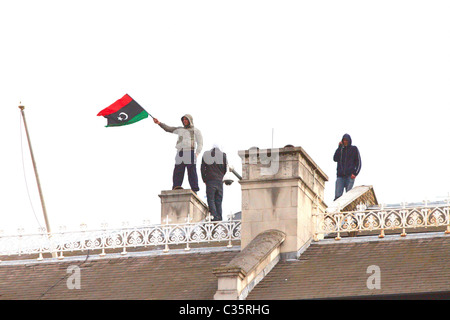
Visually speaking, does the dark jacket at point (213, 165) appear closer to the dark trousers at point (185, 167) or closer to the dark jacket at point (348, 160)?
the dark trousers at point (185, 167)

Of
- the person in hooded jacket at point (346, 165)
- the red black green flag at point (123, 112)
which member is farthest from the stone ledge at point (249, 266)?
the red black green flag at point (123, 112)

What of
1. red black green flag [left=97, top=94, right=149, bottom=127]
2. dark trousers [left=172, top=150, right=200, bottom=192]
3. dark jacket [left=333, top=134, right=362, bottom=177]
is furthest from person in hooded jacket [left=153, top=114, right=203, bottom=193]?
dark jacket [left=333, top=134, right=362, bottom=177]

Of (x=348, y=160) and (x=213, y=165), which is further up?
(x=348, y=160)

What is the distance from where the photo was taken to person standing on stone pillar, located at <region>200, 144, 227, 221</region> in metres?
29.4

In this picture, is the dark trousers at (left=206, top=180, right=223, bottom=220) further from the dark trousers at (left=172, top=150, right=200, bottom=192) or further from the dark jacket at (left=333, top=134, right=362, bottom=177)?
the dark jacket at (left=333, top=134, right=362, bottom=177)

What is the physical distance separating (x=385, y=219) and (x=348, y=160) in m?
4.62

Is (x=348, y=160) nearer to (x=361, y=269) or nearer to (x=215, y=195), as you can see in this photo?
(x=215, y=195)

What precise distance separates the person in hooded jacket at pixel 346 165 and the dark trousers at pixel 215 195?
2.65 metres

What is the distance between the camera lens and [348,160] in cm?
3039

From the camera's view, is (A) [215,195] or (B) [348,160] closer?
(A) [215,195]

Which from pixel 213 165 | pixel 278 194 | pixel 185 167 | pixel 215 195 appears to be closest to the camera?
pixel 278 194

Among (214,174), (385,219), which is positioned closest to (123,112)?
(214,174)

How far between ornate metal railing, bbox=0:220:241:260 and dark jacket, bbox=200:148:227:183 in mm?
2128

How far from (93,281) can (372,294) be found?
6004mm
